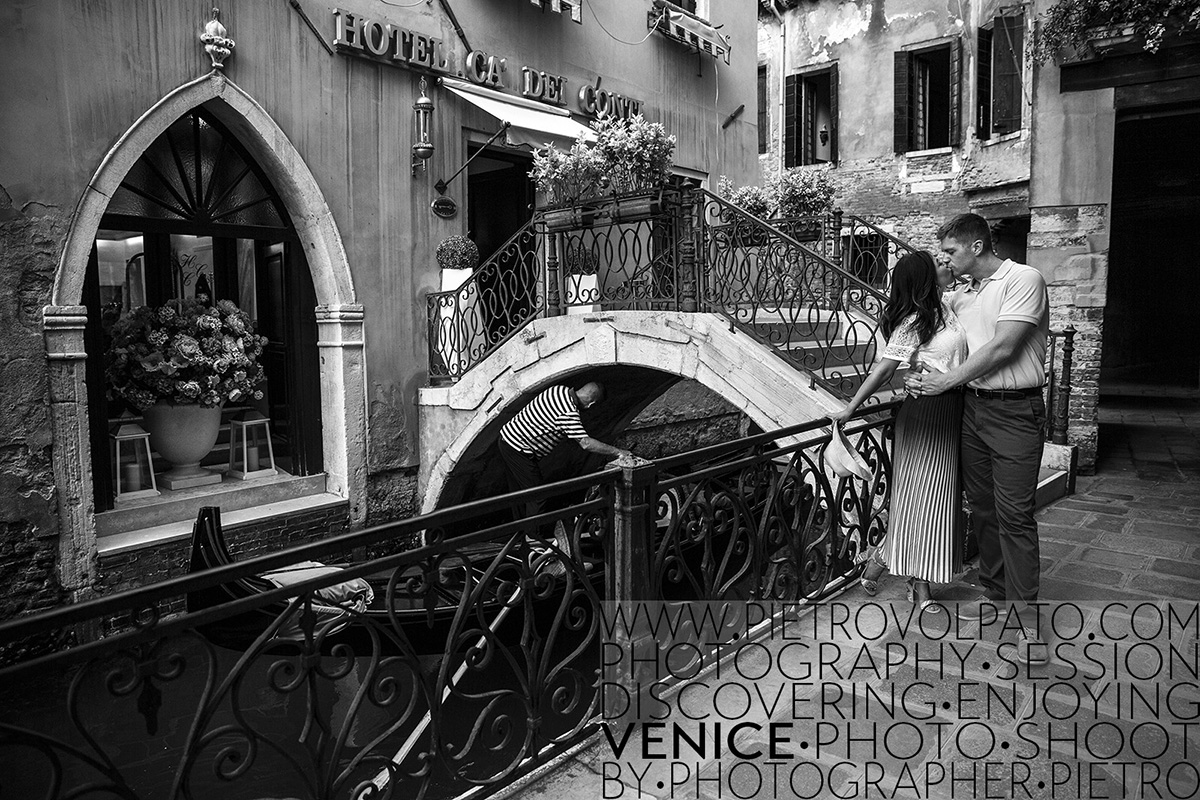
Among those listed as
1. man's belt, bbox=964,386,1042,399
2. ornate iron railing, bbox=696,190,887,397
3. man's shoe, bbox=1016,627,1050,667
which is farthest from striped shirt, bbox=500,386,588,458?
man's shoe, bbox=1016,627,1050,667

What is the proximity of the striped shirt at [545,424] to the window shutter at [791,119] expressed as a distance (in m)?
10.7

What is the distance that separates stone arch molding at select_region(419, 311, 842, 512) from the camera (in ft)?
17.4

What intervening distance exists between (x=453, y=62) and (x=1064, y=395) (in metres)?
6.25

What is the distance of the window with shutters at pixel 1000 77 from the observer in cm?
1146

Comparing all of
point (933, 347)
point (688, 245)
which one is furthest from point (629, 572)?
point (688, 245)

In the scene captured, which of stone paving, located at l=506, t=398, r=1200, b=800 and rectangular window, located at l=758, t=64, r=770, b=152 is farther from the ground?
rectangular window, located at l=758, t=64, r=770, b=152

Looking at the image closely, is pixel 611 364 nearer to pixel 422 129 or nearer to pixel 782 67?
pixel 422 129

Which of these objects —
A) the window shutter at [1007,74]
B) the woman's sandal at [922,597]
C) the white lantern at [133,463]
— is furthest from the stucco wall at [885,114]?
the white lantern at [133,463]

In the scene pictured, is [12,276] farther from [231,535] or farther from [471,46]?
[471,46]

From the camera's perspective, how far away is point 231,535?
21.8ft

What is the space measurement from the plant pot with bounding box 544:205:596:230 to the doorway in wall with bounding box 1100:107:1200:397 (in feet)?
32.0

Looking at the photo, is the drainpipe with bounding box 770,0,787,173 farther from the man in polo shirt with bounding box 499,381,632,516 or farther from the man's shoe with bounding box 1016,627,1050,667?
the man's shoe with bounding box 1016,627,1050,667

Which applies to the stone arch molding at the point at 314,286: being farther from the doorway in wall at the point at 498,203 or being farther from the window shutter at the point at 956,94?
the window shutter at the point at 956,94

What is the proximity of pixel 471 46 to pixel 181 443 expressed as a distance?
15.1ft
